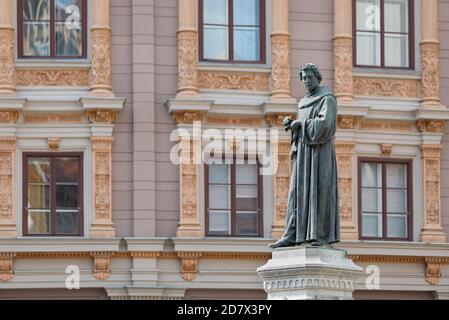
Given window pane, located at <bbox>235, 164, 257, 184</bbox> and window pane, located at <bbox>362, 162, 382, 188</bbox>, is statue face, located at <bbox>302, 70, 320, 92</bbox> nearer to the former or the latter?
window pane, located at <bbox>235, 164, 257, 184</bbox>

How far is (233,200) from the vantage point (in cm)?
4131

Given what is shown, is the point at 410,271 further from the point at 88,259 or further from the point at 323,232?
the point at 323,232

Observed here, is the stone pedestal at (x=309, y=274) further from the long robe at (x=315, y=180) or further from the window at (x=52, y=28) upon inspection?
the window at (x=52, y=28)

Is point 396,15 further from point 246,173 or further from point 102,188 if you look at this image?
Result: point 102,188

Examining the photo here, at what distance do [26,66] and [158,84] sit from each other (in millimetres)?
2898

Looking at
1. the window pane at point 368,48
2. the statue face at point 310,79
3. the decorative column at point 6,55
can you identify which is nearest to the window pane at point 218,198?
the window pane at point 368,48

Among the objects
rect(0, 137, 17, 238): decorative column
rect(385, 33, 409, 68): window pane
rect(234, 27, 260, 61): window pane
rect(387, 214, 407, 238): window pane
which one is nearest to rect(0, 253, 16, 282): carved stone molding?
→ rect(0, 137, 17, 238): decorative column

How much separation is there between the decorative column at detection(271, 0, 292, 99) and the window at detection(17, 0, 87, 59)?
4.14 meters

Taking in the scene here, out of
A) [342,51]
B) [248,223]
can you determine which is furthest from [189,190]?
[342,51]

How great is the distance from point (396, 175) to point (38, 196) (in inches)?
317

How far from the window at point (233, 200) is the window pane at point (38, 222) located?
3472 mm

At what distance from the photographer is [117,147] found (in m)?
41.0

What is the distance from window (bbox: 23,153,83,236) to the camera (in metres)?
40.7
